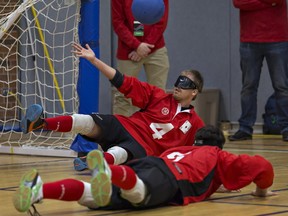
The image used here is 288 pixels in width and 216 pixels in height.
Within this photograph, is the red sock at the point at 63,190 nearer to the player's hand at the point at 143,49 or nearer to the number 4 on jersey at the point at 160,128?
the number 4 on jersey at the point at 160,128

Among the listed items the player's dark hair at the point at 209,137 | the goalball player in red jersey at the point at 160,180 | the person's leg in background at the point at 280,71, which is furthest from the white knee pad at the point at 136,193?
the person's leg in background at the point at 280,71

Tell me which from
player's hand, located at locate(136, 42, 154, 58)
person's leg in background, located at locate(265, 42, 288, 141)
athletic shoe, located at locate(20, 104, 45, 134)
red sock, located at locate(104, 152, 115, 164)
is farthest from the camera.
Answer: person's leg in background, located at locate(265, 42, 288, 141)

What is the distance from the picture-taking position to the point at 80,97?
230 inches

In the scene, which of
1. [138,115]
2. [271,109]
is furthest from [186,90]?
[271,109]

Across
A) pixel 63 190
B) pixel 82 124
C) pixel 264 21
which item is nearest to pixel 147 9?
pixel 82 124

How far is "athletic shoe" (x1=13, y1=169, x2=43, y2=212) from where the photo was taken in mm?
3023

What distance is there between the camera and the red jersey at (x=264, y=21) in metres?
7.57

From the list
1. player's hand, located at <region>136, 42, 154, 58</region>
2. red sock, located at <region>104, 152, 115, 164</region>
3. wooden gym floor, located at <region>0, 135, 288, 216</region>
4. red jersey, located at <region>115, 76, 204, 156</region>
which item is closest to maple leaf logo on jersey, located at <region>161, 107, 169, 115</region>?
red jersey, located at <region>115, 76, 204, 156</region>

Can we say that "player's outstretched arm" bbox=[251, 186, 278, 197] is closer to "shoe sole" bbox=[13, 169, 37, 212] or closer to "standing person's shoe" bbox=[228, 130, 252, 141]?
"shoe sole" bbox=[13, 169, 37, 212]

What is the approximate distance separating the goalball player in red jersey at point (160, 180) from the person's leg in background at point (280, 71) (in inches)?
144

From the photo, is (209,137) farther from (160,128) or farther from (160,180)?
(160,128)

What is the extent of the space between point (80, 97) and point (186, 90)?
1210mm

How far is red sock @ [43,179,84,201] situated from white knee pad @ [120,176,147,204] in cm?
21

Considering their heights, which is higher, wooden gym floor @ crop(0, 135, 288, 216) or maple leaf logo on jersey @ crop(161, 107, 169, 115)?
maple leaf logo on jersey @ crop(161, 107, 169, 115)
